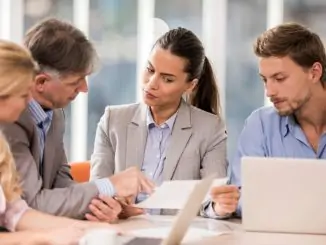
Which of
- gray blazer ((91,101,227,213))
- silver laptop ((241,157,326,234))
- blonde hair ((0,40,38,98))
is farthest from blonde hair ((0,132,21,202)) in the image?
gray blazer ((91,101,227,213))

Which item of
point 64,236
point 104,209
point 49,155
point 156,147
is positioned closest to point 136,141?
point 156,147

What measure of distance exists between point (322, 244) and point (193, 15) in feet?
6.56

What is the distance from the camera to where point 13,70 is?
174 cm

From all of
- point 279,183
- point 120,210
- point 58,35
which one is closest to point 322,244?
point 279,183

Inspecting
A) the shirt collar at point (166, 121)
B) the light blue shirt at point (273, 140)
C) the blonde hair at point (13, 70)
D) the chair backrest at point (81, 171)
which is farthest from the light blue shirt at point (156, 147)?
the blonde hair at point (13, 70)

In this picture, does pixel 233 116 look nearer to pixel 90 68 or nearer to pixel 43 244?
pixel 90 68

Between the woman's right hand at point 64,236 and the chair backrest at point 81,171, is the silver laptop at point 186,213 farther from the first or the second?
the chair backrest at point 81,171

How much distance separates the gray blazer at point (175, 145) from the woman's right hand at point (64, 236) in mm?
991

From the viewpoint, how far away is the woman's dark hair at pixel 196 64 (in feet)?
8.72

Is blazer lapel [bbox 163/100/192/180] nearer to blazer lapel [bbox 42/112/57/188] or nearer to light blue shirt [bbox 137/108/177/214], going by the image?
light blue shirt [bbox 137/108/177/214]

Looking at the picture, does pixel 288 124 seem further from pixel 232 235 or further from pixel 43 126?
pixel 43 126

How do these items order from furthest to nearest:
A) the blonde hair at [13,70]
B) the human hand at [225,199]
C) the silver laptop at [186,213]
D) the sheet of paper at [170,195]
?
the human hand at [225,199] → the sheet of paper at [170,195] → the blonde hair at [13,70] → the silver laptop at [186,213]

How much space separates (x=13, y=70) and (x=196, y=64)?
1094 millimetres

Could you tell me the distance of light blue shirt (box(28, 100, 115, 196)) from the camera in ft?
6.85
